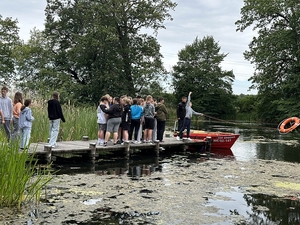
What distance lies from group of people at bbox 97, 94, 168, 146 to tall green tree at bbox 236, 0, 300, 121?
2286 cm

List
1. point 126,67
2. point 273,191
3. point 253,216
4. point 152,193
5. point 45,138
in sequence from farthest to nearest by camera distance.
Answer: point 126,67 → point 45,138 → point 273,191 → point 152,193 → point 253,216

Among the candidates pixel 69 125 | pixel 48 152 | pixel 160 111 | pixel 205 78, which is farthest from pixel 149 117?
pixel 205 78

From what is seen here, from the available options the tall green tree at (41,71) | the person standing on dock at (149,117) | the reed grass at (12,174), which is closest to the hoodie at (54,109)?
the person standing on dock at (149,117)

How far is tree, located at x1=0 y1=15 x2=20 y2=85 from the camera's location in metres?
42.9

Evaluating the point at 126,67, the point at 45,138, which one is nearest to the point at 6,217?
the point at 45,138

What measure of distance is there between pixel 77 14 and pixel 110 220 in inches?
1160

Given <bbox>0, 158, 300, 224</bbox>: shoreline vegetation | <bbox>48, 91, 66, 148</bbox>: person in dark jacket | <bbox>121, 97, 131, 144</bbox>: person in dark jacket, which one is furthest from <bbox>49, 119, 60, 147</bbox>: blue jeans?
<bbox>121, 97, 131, 144</bbox>: person in dark jacket

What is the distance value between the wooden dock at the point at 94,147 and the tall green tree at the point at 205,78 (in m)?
39.5

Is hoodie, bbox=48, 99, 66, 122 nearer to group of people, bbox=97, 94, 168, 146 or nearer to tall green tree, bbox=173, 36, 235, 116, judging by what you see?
group of people, bbox=97, 94, 168, 146

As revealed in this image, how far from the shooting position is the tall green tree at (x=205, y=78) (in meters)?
55.6

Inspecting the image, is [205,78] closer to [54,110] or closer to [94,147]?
[94,147]

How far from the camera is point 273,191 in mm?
8477

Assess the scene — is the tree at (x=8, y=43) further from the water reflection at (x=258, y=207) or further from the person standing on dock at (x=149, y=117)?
the water reflection at (x=258, y=207)

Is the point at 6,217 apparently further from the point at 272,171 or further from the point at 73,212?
the point at 272,171
